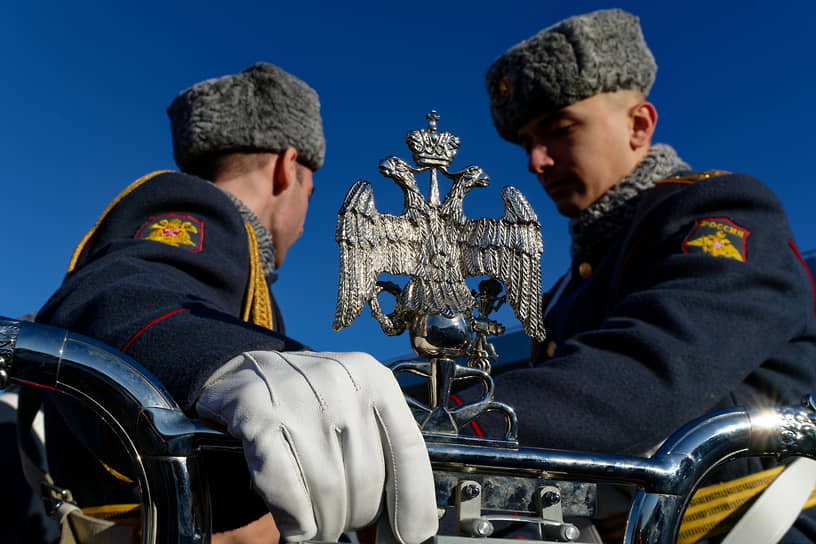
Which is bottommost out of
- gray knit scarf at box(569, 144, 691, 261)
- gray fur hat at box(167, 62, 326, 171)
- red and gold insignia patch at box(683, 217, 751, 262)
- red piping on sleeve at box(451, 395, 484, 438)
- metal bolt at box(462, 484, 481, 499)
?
red piping on sleeve at box(451, 395, 484, 438)

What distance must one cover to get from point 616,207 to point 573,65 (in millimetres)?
597

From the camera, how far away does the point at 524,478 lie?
947 millimetres

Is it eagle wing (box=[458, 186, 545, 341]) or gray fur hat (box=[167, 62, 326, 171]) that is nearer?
eagle wing (box=[458, 186, 545, 341])

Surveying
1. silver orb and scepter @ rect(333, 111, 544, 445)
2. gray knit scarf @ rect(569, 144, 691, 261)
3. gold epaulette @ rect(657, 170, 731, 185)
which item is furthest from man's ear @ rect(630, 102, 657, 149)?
silver orb and scepter @ rect(333, 111, 544, 445)

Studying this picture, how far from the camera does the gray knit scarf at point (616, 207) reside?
2.79 meters

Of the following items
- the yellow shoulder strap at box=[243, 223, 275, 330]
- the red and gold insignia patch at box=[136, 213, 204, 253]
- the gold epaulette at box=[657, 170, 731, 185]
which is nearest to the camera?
the red and gold insignia patch at box=[136, 213, 204, 253]

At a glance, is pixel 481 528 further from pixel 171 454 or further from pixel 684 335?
pixel 684 335

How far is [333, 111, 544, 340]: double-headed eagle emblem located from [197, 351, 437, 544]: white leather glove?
0.18m

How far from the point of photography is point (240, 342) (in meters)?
1.28

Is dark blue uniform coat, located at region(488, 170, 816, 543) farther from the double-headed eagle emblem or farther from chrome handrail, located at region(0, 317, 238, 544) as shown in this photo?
chrome handrail, located at region(0, 317, 238, 544)

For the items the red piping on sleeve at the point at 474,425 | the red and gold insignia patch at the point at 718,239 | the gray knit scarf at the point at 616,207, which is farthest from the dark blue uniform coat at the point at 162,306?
the gray knit scarf at the point at 616,207

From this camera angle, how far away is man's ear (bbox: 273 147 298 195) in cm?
302

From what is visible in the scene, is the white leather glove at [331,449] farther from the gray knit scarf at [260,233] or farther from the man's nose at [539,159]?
the man's nose at [539,159]

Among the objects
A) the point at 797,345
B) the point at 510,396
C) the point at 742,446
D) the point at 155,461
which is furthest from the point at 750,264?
the point at 155,461
